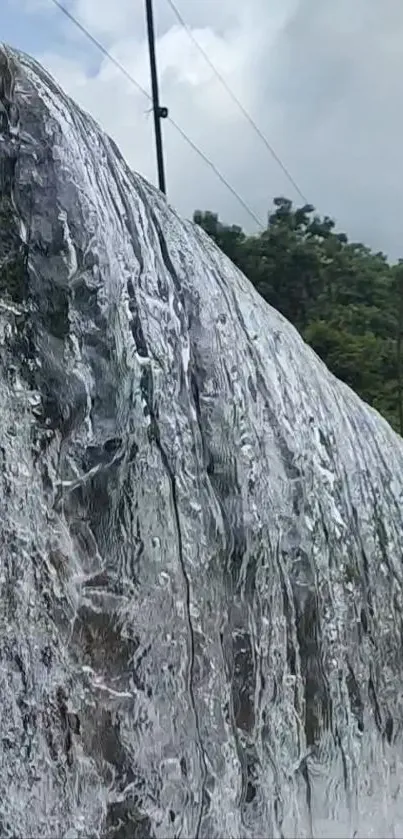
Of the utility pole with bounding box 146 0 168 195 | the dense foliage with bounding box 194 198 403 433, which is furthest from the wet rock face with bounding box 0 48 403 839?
the dense foliage with bounding box 194 198 403 433

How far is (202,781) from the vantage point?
10.9 feet

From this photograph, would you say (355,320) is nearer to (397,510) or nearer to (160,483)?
(397,510)

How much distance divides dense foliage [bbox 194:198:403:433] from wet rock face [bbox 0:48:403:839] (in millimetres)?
19571

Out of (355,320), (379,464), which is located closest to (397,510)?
(379,464)

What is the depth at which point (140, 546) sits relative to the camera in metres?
3.45

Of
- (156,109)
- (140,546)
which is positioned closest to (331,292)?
(156,109)

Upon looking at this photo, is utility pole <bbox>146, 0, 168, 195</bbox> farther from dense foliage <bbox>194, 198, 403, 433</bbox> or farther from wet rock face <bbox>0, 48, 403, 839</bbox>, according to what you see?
dense foliage <bbox>194, 198, 403, 433</bbox>

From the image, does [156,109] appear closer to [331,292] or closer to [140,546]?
[140,546]

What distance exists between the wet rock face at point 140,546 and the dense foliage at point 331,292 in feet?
64.2

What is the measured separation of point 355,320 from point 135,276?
27.9 meters

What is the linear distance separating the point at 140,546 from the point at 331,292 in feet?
99.5

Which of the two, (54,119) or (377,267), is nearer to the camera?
(54,119)

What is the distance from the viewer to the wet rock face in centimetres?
322

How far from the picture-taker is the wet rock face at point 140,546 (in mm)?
3217
